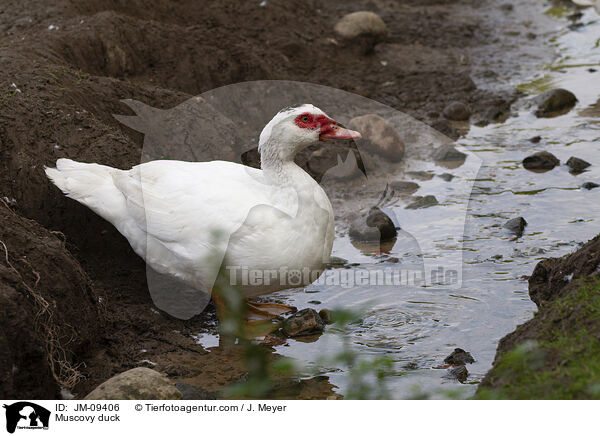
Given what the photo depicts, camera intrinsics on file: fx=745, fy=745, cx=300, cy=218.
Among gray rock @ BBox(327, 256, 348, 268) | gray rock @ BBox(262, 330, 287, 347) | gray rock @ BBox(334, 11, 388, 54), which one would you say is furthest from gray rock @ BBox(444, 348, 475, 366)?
gray rock @ BBox(334, 11, 388, 54)

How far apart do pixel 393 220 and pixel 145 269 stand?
238cm

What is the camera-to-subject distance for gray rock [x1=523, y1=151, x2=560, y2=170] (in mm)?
7586

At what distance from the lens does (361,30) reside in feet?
35.3

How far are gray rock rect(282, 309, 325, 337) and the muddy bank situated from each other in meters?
1.55

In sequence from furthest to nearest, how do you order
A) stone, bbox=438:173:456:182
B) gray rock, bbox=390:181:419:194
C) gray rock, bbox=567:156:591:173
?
1. stone, bbox=438:173:456:182
2. gray rock, bbox=390:181:419:194
3. gray rock, bbox=567:156:591:173

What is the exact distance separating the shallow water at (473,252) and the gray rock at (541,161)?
4.5 inches

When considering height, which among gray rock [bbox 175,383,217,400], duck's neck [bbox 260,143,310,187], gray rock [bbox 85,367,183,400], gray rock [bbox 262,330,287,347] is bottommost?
gray rock [bbox 262,330,287,347]

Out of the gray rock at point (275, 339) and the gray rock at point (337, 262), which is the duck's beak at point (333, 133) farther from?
the gray rock at point (275, 339)

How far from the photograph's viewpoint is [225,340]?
209 inches

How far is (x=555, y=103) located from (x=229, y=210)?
18.2ft

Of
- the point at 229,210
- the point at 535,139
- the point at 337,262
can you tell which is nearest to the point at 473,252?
the point at 337,262

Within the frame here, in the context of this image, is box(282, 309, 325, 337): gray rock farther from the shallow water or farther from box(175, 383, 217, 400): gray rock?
box(175, 383, 217, 400): gray rock
